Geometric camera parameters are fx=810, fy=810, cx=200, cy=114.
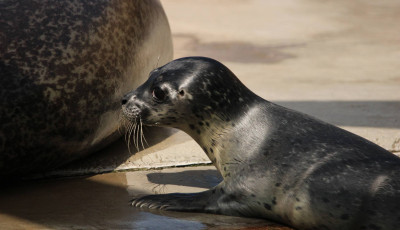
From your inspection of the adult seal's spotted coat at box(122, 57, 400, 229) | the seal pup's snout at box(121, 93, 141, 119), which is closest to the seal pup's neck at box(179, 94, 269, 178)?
the adult seal's spotted coat at box(122, 57, 400, 229)

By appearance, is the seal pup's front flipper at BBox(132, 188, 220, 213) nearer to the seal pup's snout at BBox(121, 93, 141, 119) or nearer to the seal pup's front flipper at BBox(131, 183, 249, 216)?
the seal pup's front flipper at BBox(131, 183, 249, 216)

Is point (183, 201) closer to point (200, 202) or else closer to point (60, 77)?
point (200, 202)

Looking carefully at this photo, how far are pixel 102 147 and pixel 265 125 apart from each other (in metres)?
1.35

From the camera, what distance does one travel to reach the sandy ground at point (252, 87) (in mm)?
4340

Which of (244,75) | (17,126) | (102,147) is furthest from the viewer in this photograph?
(244,75)

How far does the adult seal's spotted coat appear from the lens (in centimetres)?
392

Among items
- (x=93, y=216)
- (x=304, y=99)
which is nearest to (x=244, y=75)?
(x=304, y=99)

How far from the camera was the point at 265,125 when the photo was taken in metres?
4.34

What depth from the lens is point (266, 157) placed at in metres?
4.22

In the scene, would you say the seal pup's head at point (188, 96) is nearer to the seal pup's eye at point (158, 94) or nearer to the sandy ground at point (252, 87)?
the seal pup's eye at point (158, 94)

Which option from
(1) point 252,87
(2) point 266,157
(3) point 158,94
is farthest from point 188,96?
(1) point 252,87

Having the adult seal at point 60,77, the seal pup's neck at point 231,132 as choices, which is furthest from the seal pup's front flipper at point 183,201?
the adult seal at point 60,77

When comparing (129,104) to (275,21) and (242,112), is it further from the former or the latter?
(275,21)

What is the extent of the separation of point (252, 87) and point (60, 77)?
2.92 metres
